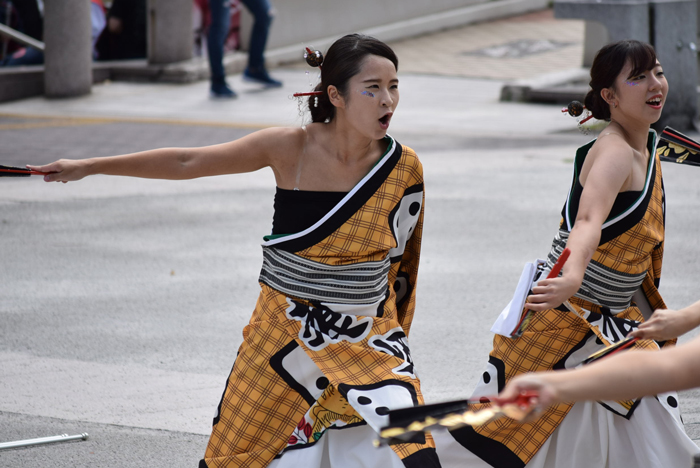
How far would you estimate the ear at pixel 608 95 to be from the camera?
10.1 feet

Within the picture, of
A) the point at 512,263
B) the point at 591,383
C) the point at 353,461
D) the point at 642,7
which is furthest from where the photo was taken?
the point at 642,7

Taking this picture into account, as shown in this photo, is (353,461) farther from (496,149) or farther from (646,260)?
(496,149)

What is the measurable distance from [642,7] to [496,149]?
7.53 ft

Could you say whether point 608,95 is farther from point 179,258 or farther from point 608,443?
point 179,258

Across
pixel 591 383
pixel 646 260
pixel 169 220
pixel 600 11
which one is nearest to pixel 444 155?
pixel 600 11

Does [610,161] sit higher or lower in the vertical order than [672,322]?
higher

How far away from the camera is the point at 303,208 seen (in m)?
2.93

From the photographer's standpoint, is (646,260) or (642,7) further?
(642,7)

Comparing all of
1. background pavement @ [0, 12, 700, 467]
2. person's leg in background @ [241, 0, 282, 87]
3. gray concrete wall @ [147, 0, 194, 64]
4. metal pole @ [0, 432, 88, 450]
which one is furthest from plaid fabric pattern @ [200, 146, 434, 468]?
gray concrete wall @ [147, 0, 194, 64]

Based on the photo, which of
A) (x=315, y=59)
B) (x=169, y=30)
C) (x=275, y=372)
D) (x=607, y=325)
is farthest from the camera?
(x=169, y=30)

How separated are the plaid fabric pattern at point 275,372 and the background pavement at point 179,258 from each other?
0.71m

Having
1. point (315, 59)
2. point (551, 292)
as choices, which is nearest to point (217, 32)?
point (315, 59)

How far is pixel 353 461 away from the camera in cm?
279

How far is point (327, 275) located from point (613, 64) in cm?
117
